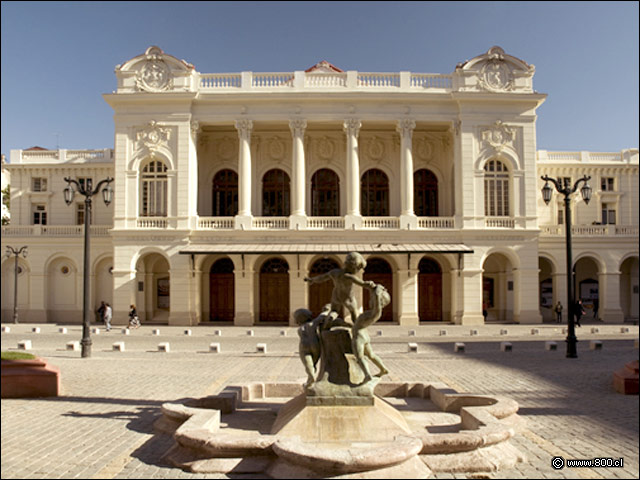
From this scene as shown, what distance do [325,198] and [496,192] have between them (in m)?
11.3

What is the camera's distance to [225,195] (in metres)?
38.3

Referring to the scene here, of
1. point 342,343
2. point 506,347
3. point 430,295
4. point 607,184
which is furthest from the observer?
point 607,184

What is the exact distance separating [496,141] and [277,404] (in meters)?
28.3

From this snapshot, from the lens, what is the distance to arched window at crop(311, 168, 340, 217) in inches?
1507

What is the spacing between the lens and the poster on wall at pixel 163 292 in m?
37.9

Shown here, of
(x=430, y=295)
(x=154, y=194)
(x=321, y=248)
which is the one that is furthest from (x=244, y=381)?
(x=430, y=295)

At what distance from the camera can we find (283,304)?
3612cm

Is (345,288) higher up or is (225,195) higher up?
(225,195)

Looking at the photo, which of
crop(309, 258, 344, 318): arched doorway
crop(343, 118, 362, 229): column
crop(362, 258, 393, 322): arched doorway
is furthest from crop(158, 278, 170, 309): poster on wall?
crop(343, 118, 362, 229): column

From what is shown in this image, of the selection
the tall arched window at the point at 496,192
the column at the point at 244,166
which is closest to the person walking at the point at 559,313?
the tall arched window at the point at 496,192

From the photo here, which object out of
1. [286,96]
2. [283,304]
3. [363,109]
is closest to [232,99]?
[286,96]

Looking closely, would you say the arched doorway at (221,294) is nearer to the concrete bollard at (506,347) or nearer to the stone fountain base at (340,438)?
the concrete bollard at (506,347)

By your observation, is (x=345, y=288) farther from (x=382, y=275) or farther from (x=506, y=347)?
(x=382, y=275)

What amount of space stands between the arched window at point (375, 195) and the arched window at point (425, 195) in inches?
81.7
